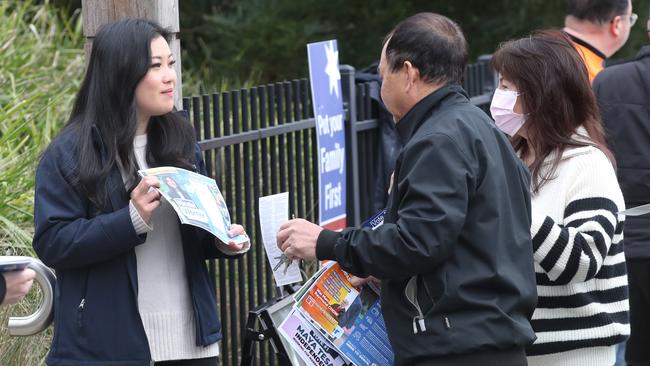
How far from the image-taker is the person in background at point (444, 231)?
9.75 feet

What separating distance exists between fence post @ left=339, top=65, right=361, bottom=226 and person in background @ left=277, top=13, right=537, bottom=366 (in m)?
2.74

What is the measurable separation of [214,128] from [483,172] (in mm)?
2173

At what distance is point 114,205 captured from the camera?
3279mm

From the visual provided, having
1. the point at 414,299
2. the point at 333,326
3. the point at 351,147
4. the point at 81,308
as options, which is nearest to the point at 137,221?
the point at 81,308

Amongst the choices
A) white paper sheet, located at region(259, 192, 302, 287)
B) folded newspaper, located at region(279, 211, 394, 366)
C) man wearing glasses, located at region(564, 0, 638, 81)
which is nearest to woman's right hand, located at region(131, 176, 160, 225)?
white paper sheet, located at region(259, 192, 302, 287)

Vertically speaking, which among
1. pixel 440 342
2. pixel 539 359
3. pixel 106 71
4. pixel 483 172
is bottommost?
pixel 539 359

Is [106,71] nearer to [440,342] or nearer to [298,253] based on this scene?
[298,253]

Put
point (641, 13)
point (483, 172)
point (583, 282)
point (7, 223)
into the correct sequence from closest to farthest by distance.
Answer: point (483, 172) → point (583, 282) → point (7, 223) → point (641, 13)

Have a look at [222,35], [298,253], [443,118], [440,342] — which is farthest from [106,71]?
[222,35]

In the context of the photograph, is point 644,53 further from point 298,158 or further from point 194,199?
point 194,199

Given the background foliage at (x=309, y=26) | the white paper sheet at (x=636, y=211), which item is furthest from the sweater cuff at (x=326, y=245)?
the background foliage at (x=309, y=26)

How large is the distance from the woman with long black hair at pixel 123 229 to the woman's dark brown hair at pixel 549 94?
1.04m

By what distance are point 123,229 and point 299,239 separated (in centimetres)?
53

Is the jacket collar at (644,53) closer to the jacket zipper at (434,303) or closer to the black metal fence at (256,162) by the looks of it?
the black metal fence at (256,162)
